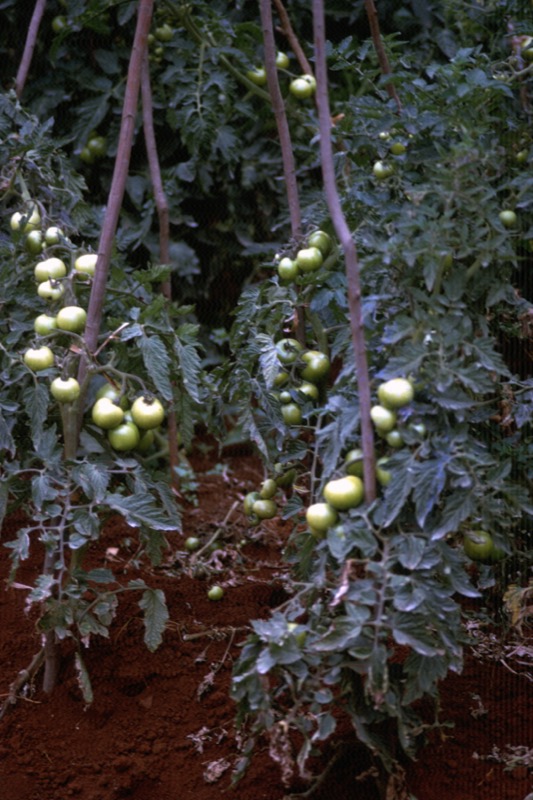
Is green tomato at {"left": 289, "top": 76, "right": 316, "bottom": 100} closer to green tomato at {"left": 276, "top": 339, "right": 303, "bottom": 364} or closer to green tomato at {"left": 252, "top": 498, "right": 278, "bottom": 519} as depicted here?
green tomato at {"left": 276, "top": 339, "right": 303, "bottom": 364}

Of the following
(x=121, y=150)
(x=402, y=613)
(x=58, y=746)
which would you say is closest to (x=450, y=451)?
(x=402, y=613)

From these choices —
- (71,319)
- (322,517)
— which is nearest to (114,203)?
(71,319)

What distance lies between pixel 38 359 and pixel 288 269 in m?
0.53

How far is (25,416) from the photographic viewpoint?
1.87 metres

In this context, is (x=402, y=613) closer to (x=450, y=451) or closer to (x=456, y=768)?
(x=450, y=451)

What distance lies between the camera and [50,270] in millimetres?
1765

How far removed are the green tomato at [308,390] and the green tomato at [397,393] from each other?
43cm

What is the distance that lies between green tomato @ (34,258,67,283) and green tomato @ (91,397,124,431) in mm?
290

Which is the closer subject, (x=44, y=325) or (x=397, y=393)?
(x=397, y=393)

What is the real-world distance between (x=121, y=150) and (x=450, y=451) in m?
0.91

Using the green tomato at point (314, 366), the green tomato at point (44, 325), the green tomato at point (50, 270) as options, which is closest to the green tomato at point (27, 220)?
the green tomato at point (50, 270)

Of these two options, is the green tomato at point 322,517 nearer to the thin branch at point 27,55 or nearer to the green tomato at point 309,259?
the green tomato at point 309,259

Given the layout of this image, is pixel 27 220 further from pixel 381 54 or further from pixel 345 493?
pixel 345 493

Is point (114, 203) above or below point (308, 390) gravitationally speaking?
above
